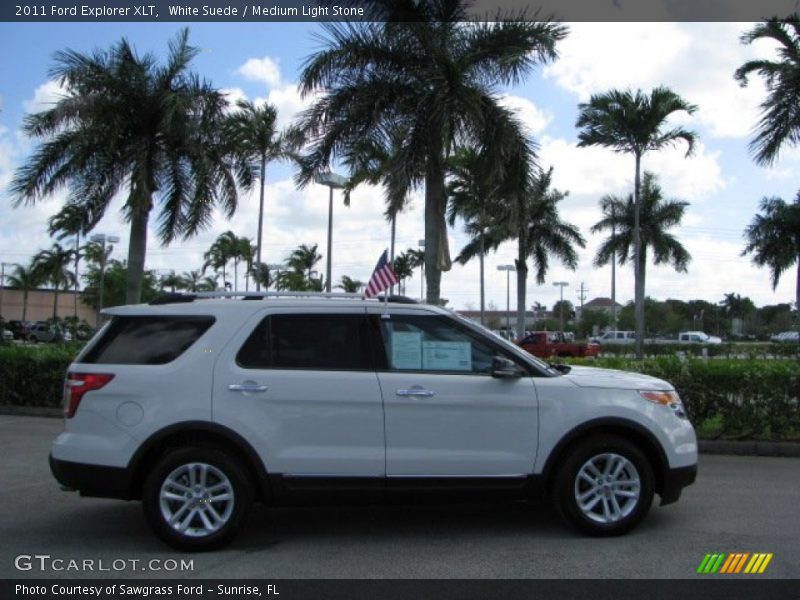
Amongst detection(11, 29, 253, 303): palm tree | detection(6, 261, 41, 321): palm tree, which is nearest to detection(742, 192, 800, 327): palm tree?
detection(11, 29, 253, 303): palm tree

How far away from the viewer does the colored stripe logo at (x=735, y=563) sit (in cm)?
521

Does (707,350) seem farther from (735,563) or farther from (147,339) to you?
(147,339)

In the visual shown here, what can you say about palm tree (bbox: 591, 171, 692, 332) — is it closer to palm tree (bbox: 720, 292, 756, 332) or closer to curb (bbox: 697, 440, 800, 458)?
curb (bbox: 697, 440, 800, 458)

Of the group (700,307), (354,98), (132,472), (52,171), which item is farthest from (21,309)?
(700,307)

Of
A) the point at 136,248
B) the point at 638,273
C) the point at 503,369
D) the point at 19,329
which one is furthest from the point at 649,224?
the point at 19,329

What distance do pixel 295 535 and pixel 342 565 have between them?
2.84 feet

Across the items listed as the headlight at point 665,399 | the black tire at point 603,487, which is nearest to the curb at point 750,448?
the headlight at point 665,399

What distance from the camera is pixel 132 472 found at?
554 centimetres

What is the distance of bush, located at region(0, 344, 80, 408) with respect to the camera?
46.1 feet

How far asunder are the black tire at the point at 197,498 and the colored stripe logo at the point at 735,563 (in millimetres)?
3300

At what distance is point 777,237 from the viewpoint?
39.7m

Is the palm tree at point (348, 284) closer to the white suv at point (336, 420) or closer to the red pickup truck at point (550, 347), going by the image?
the red pickup truck at point (550, 347)

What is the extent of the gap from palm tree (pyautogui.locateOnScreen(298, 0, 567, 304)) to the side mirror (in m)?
9.19
